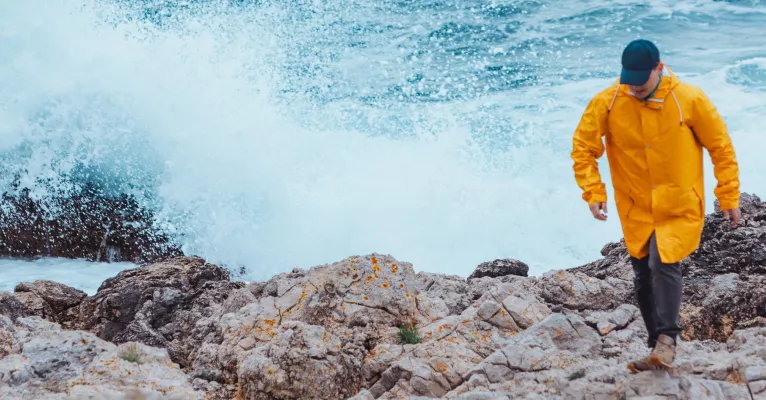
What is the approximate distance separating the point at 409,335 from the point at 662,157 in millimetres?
2015

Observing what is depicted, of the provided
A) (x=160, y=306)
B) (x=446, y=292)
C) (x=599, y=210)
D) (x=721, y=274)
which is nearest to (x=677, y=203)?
(x=599, y=210)

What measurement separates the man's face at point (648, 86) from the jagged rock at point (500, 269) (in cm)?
356

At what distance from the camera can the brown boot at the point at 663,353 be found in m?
3.50

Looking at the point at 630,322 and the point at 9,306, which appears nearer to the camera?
the point at 630,322

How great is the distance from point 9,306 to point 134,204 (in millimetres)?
5438

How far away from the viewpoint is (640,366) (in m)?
3.59

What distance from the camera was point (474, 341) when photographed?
4.53 m

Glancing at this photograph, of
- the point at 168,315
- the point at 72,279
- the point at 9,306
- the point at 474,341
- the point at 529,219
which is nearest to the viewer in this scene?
the point at 474,341

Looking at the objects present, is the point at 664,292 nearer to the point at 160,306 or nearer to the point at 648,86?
the point at 648,86

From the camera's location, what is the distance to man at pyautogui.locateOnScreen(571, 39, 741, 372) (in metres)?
3.43

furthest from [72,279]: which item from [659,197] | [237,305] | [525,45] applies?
[525,45]

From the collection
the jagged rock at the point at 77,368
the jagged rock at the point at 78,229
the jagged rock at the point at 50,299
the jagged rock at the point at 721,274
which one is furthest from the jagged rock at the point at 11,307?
the jagged rock at the point at 721,274

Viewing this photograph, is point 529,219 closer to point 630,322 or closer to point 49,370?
point 630,322

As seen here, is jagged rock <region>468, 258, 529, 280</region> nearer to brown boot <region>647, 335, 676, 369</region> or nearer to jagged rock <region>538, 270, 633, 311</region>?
jagged rock <region>538, 270, 633, 311</region>
